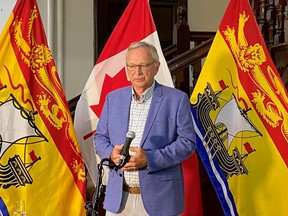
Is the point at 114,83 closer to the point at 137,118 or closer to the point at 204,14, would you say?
the point at 137,118

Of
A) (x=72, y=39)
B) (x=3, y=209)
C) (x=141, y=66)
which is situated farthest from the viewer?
(x=72, y=39)

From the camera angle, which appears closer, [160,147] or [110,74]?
[160,147]

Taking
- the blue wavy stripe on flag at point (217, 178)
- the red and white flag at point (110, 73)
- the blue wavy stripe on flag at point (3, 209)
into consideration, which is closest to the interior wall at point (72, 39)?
the red and white flag at point (110, 73)

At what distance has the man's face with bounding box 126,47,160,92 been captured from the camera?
199 centimetres

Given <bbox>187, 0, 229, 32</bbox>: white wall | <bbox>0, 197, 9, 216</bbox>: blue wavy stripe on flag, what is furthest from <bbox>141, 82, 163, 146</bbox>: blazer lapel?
<bbox>187, 0, 229, 32</bbox>: white wall

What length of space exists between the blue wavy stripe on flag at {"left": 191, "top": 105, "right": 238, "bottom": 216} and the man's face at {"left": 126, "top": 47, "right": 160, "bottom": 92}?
0.68 meters

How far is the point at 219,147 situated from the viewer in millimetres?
2625

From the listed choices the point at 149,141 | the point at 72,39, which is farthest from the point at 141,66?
the point at 72,39

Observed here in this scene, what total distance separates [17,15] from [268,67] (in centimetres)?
132

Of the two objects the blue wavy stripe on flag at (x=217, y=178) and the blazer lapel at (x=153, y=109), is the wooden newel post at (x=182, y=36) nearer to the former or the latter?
the blue wavy stripe on flag at (x=217, y=178)

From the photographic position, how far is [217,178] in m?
2.62

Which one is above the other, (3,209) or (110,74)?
(110,74)

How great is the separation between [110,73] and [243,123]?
2.47 feet

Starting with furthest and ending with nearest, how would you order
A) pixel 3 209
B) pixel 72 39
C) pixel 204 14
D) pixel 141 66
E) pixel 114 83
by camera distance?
1. pixel 204 14
2. pixel 72 39
3. pixel 114 83
4. pixel 3 209
5. pixel 141 66
